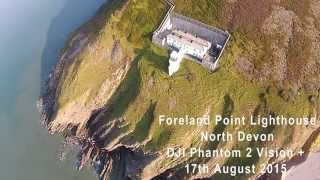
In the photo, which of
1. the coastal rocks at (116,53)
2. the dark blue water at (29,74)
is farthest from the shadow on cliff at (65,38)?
the coastal rocks at (116,53)

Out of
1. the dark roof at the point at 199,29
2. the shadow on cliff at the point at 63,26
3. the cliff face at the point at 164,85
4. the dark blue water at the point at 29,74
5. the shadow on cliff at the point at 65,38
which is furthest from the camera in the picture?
the shadow on cliff at the point at 63,26

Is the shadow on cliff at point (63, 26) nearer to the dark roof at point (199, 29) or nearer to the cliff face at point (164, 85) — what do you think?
the cliff face at point (164, 85)

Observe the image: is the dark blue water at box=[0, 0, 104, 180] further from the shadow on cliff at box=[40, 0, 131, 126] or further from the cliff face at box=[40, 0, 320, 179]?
the cliff face at box=[40, 0, 320, 179]

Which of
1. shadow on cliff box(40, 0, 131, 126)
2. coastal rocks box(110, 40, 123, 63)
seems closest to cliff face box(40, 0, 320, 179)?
coastal rocks box(110, 40, 123, 63)

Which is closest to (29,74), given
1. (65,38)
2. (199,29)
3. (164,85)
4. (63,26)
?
(65,38)

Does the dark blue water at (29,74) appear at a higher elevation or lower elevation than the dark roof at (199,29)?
lower

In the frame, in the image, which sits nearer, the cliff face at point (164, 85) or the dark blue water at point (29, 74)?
the cliff face at point (164, 85)

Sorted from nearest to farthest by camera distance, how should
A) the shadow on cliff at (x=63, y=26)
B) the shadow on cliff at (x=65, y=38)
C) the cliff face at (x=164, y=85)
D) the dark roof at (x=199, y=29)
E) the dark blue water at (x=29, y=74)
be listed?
the cliff face at (x=164, y=85), the dark blue water at (x=29, y=74), the dark roof at (x=199, y=29), the shadow on cliff at (x=65, y=38), the shadow on cliff at (x=63, y=26)
